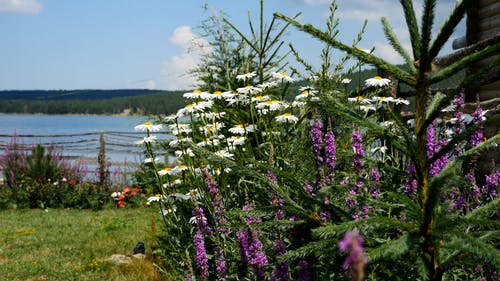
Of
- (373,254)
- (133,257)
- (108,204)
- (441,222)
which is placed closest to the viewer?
(373,254)

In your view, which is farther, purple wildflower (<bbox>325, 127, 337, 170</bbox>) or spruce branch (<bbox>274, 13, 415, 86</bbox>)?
purple wildflower (<bbox>325, 127, 337, 170</bbox>)

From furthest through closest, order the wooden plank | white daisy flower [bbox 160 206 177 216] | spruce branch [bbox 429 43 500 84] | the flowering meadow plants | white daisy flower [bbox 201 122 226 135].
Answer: the wooden plank, white daisy flower [bbox 160 206 177 216], white daisy flower [bbox 201 122 226 135], the flowering meadow plants, spruce branch [bbox 429 43 500 84]

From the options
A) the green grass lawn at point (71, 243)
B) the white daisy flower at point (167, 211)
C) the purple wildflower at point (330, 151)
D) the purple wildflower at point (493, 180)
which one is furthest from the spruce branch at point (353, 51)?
the green grass lawn at point (71, 243)

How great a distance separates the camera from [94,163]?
20.0 m

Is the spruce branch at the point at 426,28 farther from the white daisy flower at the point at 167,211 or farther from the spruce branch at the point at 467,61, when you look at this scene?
the white daisy flower at the point at 167,211

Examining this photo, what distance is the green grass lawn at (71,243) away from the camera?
679 centimetres

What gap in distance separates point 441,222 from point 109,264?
6.15 metres

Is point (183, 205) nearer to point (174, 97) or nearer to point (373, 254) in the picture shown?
point (373, 254)

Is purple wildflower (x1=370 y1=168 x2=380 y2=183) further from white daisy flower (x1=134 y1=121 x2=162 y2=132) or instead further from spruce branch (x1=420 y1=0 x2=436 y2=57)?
white daisy flower (x1=134 y1=121 x2=162 y2=132)

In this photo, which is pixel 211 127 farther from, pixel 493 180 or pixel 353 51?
pixel 353 51

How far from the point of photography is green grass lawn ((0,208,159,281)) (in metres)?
6.79

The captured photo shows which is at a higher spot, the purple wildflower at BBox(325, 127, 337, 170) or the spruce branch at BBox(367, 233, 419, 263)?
the purple wildflower at BBox(325, 127, 337, 170)

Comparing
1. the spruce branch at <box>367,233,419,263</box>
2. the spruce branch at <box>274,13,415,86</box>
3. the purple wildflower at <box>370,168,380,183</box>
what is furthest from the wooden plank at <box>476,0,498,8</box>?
the spruce branch at <box>367,233,419,263</box>

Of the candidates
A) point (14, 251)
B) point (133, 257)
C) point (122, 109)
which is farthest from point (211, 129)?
point (122, 109)
